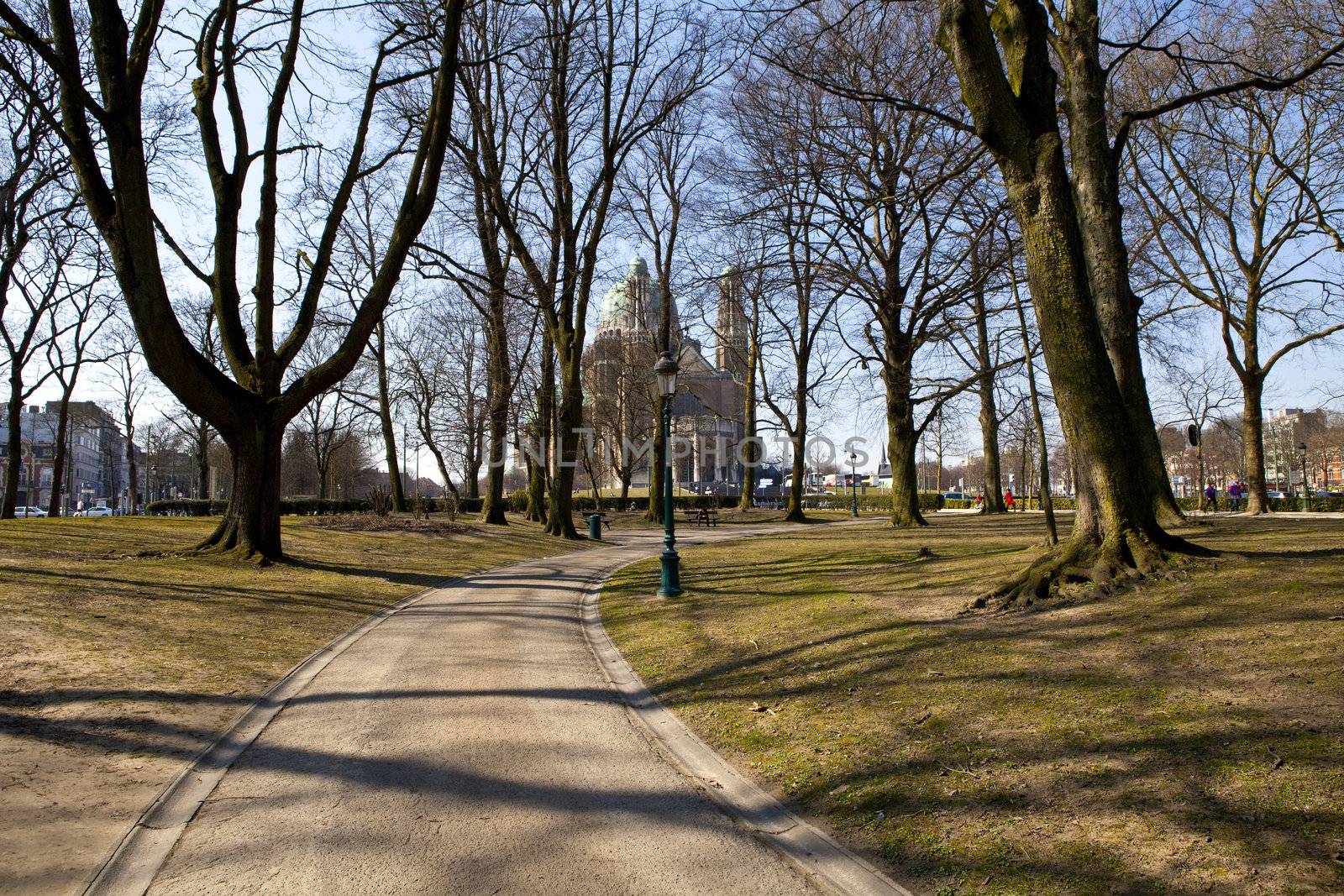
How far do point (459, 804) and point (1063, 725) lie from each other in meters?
3.64

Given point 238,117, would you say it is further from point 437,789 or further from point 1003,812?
point 1003,812

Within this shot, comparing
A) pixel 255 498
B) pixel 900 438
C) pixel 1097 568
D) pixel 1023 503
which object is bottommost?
pixel 1023 503

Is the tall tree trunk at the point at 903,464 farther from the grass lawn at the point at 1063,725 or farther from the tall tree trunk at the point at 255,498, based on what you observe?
the tall tree trunk at the point at 255,498

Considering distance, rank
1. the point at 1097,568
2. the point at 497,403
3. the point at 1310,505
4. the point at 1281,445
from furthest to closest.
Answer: the point at 1281,445 → the point at 1310,505 → the point at 497,403 → the point at 1097,568

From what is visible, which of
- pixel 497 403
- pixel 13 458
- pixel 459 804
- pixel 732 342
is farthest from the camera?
pixel 732 342

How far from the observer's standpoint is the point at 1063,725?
204 inches

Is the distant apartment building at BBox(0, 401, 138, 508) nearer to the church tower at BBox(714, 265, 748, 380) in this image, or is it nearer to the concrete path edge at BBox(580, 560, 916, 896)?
the church tower at BBox(714, 265, 748, 380)

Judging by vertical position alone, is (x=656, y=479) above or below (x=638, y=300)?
below

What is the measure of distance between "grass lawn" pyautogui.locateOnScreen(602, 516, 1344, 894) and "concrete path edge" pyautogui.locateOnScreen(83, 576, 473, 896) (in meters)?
3.26

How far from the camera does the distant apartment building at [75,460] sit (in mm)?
77125

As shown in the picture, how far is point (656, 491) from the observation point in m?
39.8

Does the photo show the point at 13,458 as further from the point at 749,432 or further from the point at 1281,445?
the point at 1281,445

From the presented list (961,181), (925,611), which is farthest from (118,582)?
(961,181)

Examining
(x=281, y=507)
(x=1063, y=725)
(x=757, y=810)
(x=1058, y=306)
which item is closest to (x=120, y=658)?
(x=757, y=810)
